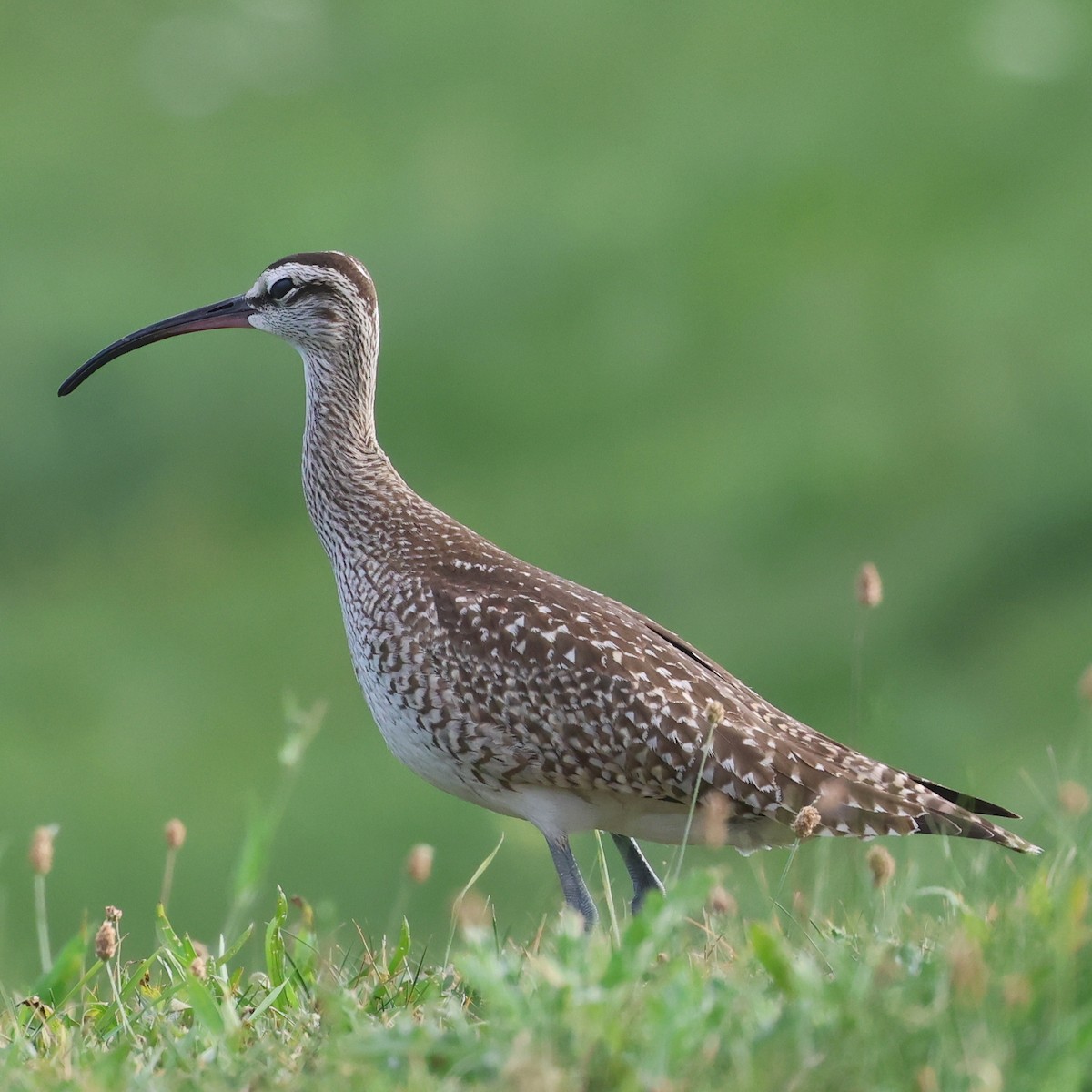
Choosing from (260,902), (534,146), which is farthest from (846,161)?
(260,902)

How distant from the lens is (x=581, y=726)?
6695 mm

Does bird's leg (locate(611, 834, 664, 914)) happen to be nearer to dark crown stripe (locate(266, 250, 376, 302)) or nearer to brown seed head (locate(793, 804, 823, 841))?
brown seed head (locate(793, 804, 823, 841))

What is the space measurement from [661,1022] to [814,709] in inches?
491

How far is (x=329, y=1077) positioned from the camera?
169 inches

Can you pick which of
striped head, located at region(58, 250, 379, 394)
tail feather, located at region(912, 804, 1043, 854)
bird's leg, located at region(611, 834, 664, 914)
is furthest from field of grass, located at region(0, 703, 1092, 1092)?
striped head, located at region(58, 250, 379, 394)

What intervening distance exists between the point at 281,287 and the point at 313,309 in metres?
0.17

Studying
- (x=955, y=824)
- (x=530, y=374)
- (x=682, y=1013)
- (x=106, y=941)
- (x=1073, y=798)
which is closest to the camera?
(x=682, y=1013)

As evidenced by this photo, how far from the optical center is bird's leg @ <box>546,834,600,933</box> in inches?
259

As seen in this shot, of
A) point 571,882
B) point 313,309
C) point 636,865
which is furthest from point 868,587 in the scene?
point 313,309

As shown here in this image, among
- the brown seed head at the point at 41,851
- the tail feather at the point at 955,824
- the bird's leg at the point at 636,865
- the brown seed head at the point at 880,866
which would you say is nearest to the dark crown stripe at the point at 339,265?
the bird's leg at the point at 636,865

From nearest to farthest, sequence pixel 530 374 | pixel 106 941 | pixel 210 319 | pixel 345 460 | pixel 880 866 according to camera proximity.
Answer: pixel 880 866 → pixel 106 941 → pixel 345 460 → pixel 210 319 → pixel 530 374

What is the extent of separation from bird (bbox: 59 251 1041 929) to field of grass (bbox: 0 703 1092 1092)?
103cm

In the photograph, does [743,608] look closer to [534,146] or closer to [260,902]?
Result: [260,902]

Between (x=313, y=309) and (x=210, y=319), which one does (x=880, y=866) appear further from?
(x=210, y=319)
